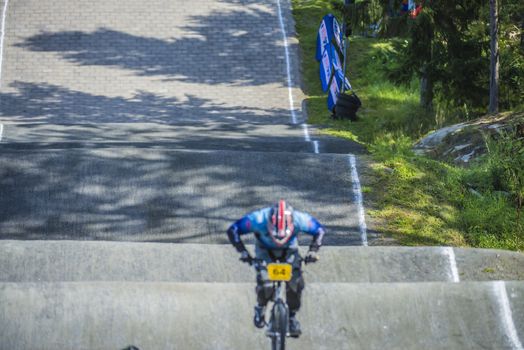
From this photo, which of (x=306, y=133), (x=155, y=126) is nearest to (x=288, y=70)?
(x=306, y=133)

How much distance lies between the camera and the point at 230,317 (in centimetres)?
978

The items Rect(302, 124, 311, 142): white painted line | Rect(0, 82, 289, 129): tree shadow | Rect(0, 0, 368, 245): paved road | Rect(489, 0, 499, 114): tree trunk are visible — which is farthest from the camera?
Rect(0, 82, 289, 129): tree shadow

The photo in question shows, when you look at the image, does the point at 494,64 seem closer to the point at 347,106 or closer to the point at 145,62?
the point at 347,106

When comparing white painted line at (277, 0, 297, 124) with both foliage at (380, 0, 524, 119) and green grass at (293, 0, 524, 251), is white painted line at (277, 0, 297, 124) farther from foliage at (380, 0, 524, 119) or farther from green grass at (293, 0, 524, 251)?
green grass at (293, 0, 524, 251)

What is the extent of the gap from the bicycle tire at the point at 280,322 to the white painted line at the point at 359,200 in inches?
173

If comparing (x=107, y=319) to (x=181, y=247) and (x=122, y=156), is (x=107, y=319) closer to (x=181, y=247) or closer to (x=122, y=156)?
(x=181, y=247)

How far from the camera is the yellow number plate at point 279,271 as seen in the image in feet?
26.7

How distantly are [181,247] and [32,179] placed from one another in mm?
3956

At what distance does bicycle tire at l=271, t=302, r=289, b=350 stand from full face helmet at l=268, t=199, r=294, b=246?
713 millimetres

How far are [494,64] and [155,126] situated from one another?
8.58m

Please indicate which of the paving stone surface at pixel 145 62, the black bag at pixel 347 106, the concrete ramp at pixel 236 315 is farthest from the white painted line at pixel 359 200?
the paving stone surface at pixel 145 62

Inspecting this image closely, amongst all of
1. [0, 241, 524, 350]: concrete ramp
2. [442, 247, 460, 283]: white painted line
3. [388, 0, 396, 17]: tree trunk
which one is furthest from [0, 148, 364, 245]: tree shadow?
[388, 0, 396, 17]: tree trunk

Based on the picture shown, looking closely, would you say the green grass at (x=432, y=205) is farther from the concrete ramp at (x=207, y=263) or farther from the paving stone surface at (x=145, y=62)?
the paving stone surface at (x=145, y=62)

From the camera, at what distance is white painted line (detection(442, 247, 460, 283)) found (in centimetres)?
1157
